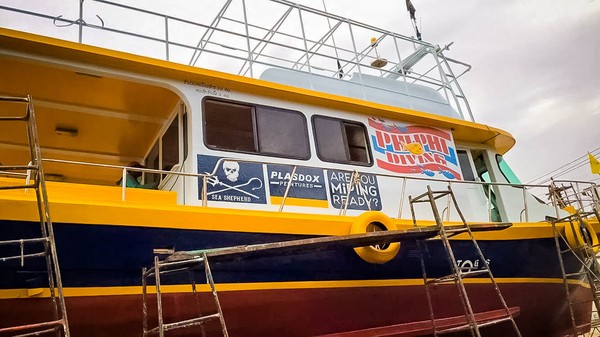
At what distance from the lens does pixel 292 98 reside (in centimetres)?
565

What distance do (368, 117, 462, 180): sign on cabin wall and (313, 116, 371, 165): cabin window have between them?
0.50 ft

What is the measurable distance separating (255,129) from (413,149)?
95.6 inches

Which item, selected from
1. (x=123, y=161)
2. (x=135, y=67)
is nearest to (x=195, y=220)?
(x=135, y=67)

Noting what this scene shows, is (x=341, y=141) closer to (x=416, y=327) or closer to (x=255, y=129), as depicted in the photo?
(x=255, y=129)

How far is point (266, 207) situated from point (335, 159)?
1278 millimetres

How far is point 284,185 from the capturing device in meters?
5.11

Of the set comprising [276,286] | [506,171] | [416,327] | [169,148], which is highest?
[169,148]

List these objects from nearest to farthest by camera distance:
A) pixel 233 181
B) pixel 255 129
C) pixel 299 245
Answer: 1. pixel 299 245
2. pixel 233 181
3. pixel 255 129

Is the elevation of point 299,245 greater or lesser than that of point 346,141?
lesser

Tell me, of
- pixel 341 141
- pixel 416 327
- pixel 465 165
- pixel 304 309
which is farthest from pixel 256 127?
pixel 465 165

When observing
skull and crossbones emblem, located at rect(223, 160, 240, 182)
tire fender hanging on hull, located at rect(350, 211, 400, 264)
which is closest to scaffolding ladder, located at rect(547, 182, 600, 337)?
tire fender hanging on hull, located at rect(350, 211, 400, 264)

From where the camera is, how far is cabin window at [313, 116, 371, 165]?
5.69 meters

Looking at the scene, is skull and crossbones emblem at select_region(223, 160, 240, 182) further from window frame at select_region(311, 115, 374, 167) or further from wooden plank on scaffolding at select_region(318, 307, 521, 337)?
wooden plank on scaffolding at select_region(318, 307, 521, 337)

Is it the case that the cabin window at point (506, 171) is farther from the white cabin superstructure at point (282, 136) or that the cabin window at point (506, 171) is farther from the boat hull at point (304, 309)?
the boat hull at point (304, 309)
